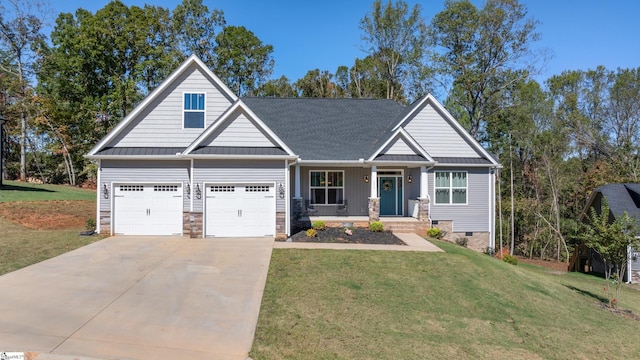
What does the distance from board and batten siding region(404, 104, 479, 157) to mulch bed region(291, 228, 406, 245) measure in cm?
541

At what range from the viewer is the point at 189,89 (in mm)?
15102

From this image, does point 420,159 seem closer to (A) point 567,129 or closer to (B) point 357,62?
(A) point 567,129

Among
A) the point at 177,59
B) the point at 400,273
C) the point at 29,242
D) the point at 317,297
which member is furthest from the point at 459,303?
the point at 177,59

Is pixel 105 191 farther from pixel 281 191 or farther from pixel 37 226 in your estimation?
pixel 281 191

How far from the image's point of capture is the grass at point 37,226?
10977 mm

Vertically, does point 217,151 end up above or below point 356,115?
below

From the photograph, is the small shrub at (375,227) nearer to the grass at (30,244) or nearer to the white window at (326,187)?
the white window at (326,187)

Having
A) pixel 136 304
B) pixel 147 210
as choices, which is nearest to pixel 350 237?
pixel 147 210

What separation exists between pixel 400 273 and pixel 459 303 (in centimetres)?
196

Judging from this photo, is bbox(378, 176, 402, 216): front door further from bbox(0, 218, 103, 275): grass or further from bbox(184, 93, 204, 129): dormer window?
bbox(0, 218, 103, 275): grass

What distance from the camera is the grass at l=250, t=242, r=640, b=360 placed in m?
6.37

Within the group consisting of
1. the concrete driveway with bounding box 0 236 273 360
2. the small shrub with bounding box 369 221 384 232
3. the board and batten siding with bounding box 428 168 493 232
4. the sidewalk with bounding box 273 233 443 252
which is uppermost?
the board and batten siding with bounding box 428 168 493 232

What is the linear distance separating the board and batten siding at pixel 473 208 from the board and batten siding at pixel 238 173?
847cm

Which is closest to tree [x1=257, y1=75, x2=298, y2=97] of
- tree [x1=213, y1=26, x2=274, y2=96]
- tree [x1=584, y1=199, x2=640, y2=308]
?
tree [x1=213, y1=26, x2=274, y2=96]
